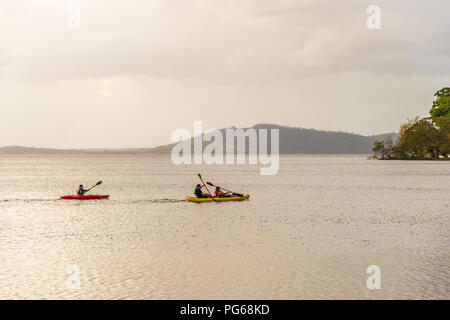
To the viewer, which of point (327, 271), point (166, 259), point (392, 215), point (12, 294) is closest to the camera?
point (12, 294)

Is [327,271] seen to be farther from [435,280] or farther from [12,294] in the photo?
[12,294]

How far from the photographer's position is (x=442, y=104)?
136500mm

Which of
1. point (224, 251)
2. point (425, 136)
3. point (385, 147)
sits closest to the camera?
point (224, 251)

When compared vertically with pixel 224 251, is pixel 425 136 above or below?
above

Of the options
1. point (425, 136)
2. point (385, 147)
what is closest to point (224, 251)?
point (425, 136)

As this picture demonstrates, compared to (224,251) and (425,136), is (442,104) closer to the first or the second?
(425,136)

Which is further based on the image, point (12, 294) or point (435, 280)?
point (435, 280)

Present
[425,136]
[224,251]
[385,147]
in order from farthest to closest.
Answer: [385,147], [425,136], [224,251]

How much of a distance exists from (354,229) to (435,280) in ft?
42.3

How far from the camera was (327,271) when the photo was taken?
19.3 metres

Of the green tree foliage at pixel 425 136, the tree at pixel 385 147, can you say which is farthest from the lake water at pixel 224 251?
the tree at pixel 385 147
